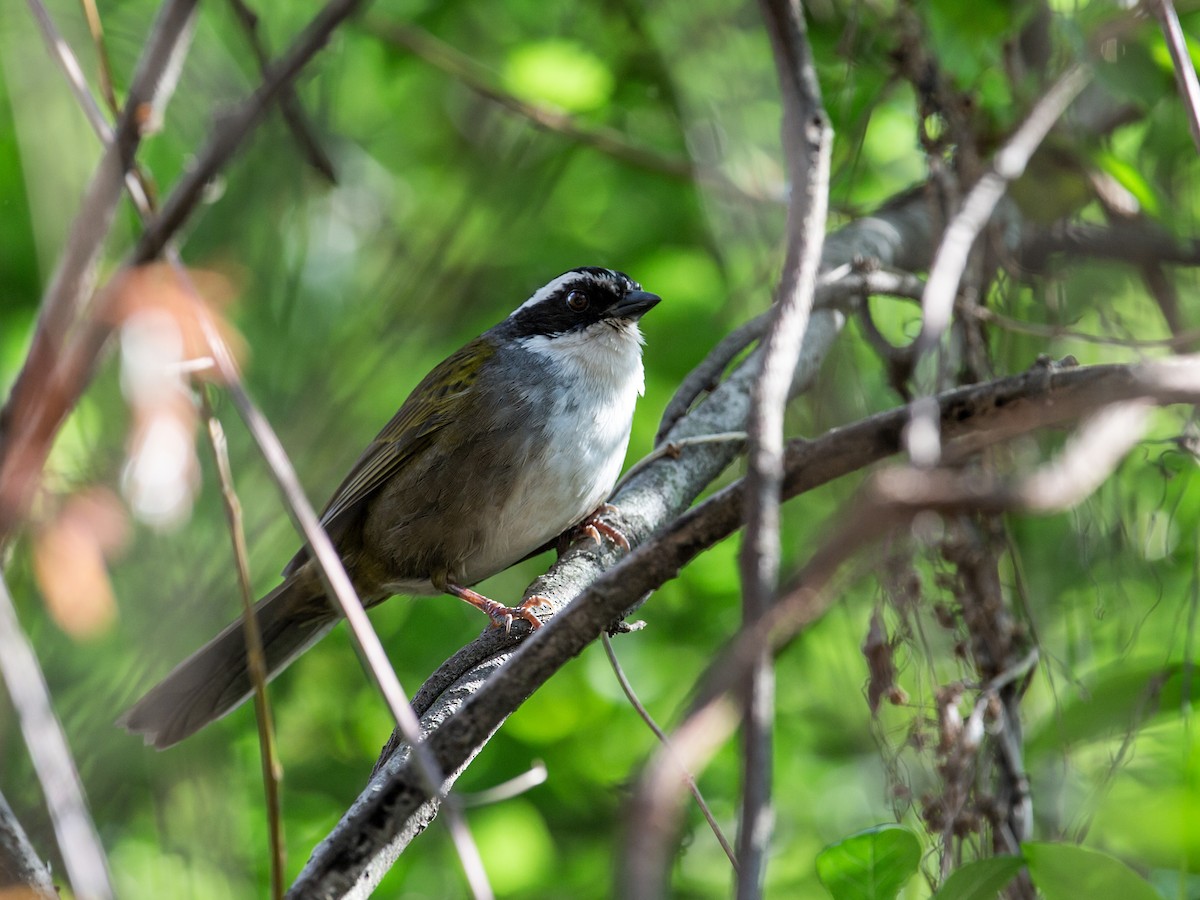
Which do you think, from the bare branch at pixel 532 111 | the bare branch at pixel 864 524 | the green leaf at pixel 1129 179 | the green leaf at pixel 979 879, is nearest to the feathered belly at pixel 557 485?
the bare branch at pixel 532 111

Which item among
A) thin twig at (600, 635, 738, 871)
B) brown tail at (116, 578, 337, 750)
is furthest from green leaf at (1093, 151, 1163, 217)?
brown tail at (116, 578, 337, 750)

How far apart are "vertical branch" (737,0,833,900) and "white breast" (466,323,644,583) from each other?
2270 mm

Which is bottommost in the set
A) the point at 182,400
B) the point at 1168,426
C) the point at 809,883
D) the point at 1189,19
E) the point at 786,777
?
the point at 809,883

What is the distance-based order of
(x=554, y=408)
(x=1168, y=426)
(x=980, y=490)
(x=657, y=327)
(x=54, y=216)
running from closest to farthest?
1. (x=980, y=490)
2. (x=54, y=216)
3. (x=554, y=408)
4. (x=1168, y=426)
5. (x=657, y=327)

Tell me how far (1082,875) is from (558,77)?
16.1 ft

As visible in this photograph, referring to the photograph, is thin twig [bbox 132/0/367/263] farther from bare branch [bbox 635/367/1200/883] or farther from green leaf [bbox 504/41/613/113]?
green leaf [bbox 504/41/613/113]

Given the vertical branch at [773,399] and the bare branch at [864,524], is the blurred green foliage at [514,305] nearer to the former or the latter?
the vertical branch at [773,399]

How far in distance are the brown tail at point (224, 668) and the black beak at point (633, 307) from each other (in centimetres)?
168

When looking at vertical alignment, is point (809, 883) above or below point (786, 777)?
below

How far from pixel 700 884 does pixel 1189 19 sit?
4.50 metres

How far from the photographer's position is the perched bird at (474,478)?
4.42m

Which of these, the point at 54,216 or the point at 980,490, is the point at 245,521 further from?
the point at 980,490

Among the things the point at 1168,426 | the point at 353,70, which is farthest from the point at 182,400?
the point at 353,70

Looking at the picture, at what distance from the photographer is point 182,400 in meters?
2.61
